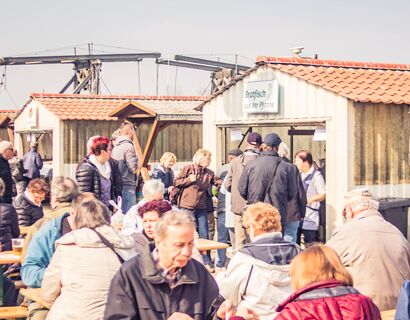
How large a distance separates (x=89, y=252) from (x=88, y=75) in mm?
34151

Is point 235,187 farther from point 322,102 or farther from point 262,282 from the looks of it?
point 262,282

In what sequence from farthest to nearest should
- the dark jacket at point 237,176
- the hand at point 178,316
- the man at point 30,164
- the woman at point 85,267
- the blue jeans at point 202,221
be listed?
the man at point 30,164, the blue jeans at point 202,221, the dark jacket at point 237,176, the woman at point 85,267, the hand at point 178,316

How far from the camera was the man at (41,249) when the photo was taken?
5.62m

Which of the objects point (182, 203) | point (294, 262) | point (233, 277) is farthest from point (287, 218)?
point (294, 262)

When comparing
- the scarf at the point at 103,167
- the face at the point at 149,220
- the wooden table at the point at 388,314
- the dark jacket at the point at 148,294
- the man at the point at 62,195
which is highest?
the scarf at the point at 103,167

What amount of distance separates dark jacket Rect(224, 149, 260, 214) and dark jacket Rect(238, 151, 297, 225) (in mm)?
585

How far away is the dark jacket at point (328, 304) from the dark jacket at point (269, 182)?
18.1ft

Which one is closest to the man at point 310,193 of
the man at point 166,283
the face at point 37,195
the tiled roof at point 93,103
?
the face at point 37,195

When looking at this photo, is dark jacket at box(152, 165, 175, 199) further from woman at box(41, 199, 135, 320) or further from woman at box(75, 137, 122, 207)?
woman at box(41, 199, 135, 320)

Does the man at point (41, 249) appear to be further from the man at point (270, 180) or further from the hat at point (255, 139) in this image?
the hat at point (255, 139)

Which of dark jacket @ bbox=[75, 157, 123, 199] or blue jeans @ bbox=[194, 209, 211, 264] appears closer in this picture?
dark jacket @ bbox=[75, 157, 123, 199]

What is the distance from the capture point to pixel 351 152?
37.8 ft

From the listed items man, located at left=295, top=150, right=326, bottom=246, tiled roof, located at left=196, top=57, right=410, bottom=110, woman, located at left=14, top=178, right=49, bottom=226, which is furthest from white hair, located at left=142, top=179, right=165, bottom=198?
tiled roof, located at left=196, top=57, right=410, bottom=110

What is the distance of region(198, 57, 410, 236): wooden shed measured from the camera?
11.6 m
